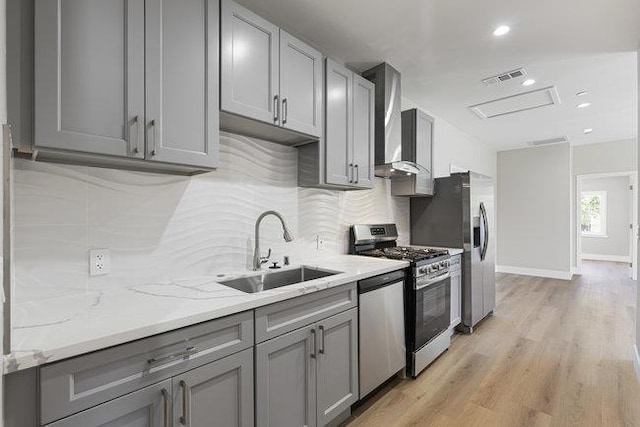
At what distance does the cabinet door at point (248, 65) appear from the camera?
161 centimetres

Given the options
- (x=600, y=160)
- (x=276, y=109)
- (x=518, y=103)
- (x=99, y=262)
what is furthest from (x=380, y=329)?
(x=600, y=160)

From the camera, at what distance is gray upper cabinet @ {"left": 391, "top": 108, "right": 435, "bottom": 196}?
328 cm

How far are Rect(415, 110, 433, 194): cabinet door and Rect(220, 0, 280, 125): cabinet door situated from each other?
1.95m

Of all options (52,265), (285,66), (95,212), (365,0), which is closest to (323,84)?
(285,66)

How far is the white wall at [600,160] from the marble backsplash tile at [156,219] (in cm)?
627

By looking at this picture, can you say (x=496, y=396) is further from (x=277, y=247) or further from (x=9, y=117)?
(x=9, y=117)

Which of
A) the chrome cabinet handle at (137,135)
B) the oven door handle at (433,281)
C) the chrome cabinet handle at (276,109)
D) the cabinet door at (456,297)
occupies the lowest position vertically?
the cabinet door at (456,297)

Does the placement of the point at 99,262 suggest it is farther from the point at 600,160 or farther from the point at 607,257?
the point at 607,257

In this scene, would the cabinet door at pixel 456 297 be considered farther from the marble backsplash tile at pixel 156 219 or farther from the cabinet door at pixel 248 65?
the cabinet door at pixel 248 65

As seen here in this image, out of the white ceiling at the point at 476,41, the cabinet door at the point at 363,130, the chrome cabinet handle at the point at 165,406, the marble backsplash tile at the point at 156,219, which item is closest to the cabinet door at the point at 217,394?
the chrome cabinet handle at the point at 165,406

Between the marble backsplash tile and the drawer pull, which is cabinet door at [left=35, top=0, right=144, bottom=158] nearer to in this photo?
the marble backsplash tile

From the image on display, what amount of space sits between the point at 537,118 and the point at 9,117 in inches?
217

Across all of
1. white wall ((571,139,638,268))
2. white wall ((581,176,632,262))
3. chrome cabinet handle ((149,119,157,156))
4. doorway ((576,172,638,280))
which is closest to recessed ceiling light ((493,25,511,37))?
chrome cabinet handle ((149,119,157,156))

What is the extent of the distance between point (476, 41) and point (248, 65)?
1906 millimetres
